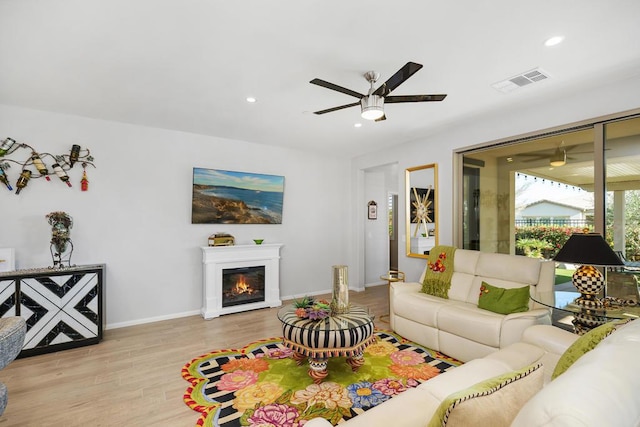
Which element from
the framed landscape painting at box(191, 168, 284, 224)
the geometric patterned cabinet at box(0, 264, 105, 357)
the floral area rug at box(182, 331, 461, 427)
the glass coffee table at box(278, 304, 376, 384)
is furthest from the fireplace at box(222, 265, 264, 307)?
the glass coffee table at box(278, 304, 376, 384)

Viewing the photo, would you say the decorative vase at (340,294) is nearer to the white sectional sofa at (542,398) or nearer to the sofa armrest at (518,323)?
the sofa armrest at (518,323)

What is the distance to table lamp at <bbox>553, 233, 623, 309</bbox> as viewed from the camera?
7.65ft

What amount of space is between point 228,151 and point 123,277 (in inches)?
92.4

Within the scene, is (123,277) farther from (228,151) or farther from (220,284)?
(228,151)

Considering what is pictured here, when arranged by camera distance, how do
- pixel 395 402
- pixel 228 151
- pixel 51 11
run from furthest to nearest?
pixel 228 151 → pixel 51 11 → pixel 395 402

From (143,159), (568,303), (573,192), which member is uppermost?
(143,159)

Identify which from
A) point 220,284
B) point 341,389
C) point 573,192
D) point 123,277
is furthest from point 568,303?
point 123,277

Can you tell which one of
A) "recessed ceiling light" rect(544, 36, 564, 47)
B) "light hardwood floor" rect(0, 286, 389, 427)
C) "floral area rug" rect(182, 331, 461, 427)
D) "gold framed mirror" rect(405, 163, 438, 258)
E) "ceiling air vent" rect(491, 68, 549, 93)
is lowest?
"light hardwood floor" rect(0, 286, 389, 427)

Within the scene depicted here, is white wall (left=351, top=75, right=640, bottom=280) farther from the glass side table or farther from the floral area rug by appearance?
the floral area rug

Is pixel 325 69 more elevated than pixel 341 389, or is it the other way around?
pixel 325 69

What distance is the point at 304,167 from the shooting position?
19.1 feet

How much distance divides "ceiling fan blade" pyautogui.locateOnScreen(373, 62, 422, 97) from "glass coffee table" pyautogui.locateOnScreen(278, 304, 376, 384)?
1.96m

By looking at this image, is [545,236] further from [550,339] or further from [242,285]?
[242,285]

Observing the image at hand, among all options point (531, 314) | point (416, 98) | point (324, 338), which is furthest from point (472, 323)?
point (416, 98)
